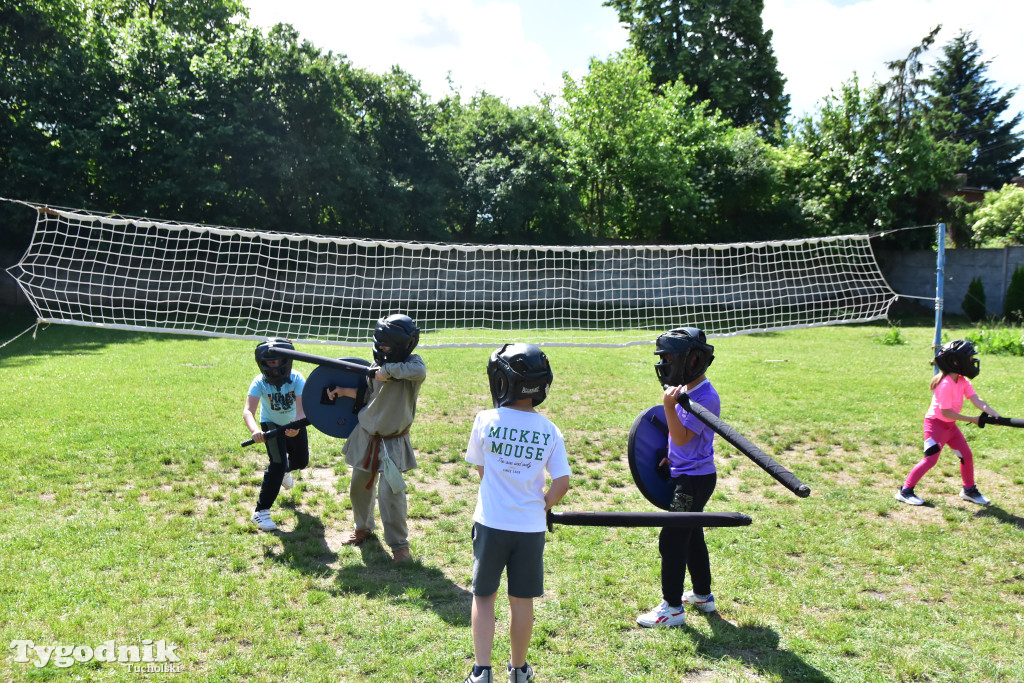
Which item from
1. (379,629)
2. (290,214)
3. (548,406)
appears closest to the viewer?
(379,629)

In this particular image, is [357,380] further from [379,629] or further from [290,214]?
[290,214]

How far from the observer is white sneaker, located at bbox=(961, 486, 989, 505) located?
6.49 meters

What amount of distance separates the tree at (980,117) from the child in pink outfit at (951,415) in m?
50.8

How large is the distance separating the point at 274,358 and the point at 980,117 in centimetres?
5824

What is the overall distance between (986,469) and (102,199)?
2323 cm

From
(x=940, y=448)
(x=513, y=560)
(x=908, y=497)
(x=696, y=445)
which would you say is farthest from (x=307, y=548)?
(x=940, y=448)

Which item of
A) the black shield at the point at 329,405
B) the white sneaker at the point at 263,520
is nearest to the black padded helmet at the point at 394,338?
the black shield at the point at 329,405

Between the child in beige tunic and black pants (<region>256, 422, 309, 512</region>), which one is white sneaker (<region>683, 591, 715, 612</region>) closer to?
the child in beige tunic

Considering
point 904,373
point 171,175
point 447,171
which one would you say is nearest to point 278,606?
point 904,373

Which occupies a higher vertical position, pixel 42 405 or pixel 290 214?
pixel 290 214

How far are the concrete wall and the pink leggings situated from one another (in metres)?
18.2

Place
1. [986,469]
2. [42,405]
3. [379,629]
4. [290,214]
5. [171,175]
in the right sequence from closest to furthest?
[379,629], [986,469], [42,405], [171,175], [290,214]

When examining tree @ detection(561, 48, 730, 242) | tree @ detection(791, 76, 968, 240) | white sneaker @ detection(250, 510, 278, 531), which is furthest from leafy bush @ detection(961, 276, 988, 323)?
white sneaker @ detection(250, 510, 278, 531)

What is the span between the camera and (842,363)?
14453mm
